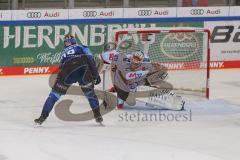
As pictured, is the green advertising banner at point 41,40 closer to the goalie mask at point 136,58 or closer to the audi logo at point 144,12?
the audi logo at point 144,12

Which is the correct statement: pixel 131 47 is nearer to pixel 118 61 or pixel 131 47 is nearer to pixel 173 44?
pixel 118 61

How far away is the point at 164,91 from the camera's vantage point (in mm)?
13930

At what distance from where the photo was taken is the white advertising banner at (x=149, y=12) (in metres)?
19.3

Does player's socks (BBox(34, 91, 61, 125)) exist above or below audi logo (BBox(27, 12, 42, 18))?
below

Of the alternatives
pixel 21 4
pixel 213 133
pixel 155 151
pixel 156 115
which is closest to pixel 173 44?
pixel 156 115

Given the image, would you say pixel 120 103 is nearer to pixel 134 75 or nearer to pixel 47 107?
pixel 134 75

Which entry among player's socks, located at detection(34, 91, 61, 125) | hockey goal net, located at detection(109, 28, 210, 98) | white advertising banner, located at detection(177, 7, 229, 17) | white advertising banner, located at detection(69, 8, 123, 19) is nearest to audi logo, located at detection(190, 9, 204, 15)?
white advertising banner, located at detection(177, 7, 229, 17)

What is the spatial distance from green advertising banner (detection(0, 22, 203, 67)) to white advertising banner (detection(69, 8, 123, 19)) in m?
0.27

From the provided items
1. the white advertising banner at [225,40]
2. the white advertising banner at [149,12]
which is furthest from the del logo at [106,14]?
the white advertising banner at [225,40]

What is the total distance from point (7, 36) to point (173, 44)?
5.08 metres

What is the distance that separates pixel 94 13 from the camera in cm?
1891

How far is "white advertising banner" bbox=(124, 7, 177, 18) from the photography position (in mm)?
19312

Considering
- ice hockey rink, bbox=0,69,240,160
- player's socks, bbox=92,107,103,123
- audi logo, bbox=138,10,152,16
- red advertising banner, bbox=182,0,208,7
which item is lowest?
ice hockey rink, bbox=0,69,240,160

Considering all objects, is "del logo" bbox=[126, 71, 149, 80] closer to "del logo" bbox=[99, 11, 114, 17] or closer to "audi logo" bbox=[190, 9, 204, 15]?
"del logo" bbox=[99, 11, 114, 17]
